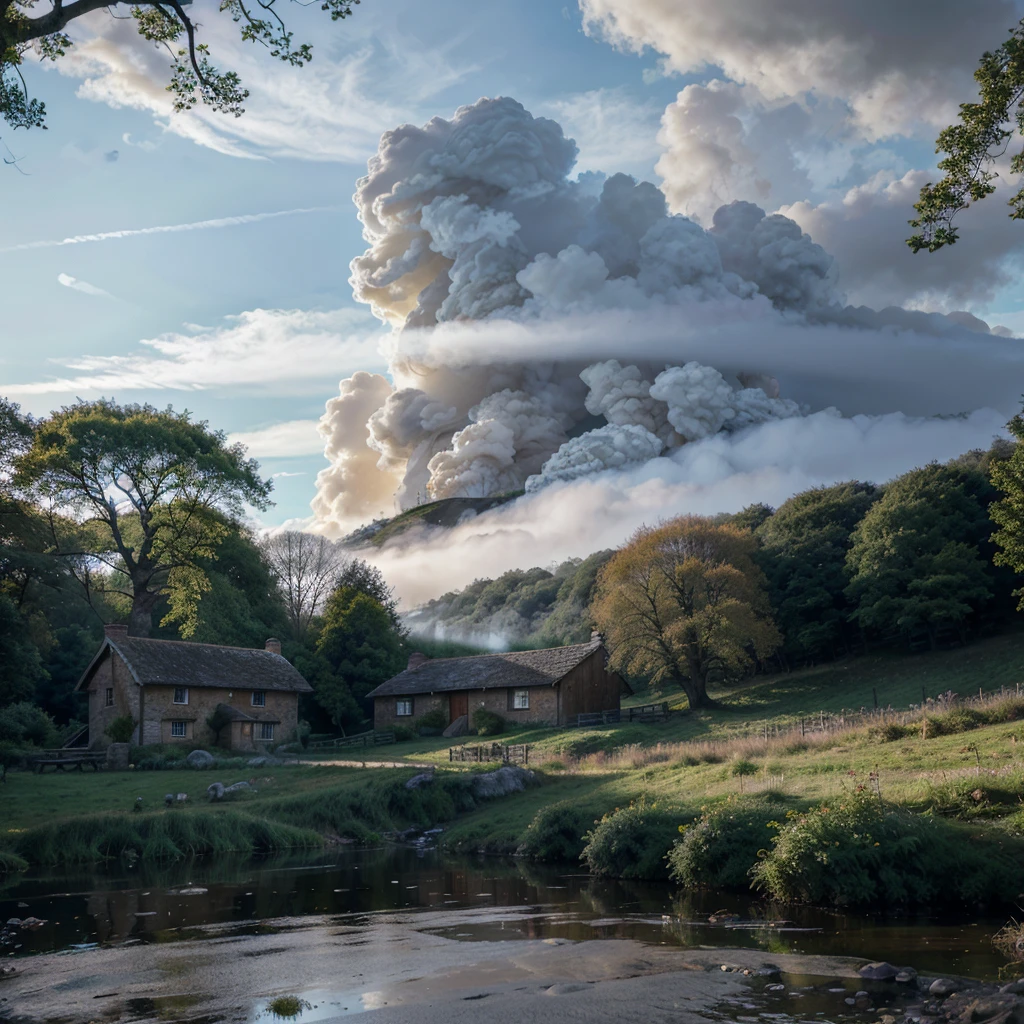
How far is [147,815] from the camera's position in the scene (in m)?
23.6

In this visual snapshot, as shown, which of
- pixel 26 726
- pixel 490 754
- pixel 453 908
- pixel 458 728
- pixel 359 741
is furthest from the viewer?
pixel 458 728

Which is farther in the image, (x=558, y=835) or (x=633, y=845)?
(x=558, y=835)

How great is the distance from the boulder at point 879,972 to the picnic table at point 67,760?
3298cm

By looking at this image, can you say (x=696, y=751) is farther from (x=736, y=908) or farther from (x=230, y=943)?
(x=230, y=943)

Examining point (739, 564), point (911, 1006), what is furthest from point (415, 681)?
point (911, 1006)

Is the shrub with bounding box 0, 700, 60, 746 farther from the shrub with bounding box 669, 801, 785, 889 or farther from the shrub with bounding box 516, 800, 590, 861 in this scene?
the shrub with bounding box 669, 801, 785, 889

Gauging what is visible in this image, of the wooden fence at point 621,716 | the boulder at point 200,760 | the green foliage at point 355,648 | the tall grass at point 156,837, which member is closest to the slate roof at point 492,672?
the green foliage at point 355,648

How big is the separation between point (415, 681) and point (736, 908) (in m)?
42.4

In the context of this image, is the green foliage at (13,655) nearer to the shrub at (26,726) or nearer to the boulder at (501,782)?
the shrub at (26,726)

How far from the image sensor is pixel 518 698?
51.9m

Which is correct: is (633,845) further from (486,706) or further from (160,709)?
(486,706)

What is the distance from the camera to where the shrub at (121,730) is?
41.6m

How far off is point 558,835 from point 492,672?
32.4 m

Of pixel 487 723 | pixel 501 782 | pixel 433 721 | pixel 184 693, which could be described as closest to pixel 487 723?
pixel 487 723
